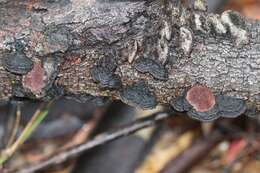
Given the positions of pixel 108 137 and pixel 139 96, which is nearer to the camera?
pixel 139 96

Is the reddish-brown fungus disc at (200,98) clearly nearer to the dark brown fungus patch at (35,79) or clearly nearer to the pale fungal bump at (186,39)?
the pale fungal bump at (186,39)

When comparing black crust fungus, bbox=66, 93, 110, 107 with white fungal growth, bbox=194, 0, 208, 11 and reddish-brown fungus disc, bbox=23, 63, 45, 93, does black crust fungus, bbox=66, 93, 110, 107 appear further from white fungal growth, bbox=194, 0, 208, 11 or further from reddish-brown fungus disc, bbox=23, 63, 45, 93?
white fungal growth, bbox=194, 0, 208, 11

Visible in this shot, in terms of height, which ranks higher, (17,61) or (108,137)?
(17,61)

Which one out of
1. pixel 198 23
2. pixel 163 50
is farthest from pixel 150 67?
pixel 198 23

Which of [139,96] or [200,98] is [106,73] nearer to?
[139,96]

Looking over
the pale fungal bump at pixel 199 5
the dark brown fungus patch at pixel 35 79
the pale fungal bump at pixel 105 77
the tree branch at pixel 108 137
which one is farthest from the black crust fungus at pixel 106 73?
the tree branch at pixel 108 137

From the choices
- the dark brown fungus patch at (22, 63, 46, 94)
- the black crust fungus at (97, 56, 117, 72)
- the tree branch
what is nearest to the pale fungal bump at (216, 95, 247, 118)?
the black crust fungus at (97, 56, 117, 72)

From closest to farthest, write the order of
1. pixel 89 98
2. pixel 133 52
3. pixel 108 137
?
pixel 133 52 < pixel 89 98 < pixel 108 137
